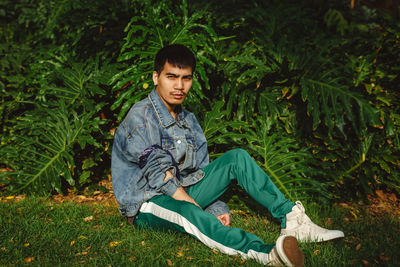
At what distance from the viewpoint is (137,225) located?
112 inches

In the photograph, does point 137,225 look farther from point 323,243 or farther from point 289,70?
point 289,70

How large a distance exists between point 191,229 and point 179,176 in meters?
0.63

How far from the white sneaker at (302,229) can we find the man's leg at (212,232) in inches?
17.6

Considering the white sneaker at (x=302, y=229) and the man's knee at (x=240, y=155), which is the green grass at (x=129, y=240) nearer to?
the white sneaker at (x=302, y=229)

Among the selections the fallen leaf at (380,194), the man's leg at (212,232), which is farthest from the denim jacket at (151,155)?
the fallen leaf at (380,194)

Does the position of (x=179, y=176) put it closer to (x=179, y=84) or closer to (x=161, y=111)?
(x=161, y=111)

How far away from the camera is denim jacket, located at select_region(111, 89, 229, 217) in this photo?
259 centimetres

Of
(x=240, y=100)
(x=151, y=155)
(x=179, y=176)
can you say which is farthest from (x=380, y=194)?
(x=151, y=155)

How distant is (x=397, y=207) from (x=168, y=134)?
265cm

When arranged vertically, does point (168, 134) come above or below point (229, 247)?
above

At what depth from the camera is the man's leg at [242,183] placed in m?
2.64

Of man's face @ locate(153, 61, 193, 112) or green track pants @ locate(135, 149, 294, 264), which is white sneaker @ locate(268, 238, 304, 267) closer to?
green track pants @ locate(135, 149, 294, 264)

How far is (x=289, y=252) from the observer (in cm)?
198

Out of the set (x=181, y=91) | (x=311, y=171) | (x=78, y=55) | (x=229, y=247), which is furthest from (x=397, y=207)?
(x=78, y=55)
